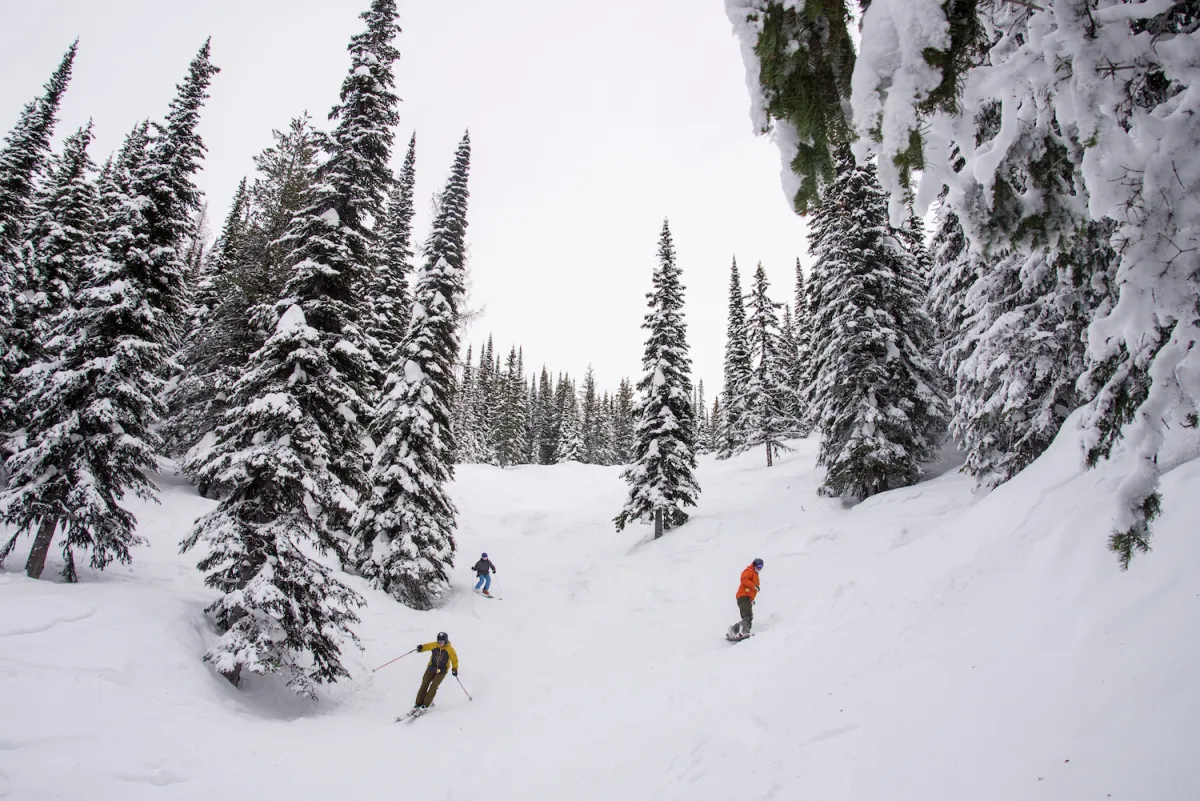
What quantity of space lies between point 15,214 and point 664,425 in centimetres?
2360

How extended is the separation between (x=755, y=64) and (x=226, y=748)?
10.0m

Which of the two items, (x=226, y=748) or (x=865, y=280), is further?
(x=865, y=280)

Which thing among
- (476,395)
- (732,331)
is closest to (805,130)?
(732,331)

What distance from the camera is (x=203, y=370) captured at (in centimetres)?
2094

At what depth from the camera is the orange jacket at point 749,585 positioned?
38.8ft

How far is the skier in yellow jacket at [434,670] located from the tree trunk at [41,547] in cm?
782

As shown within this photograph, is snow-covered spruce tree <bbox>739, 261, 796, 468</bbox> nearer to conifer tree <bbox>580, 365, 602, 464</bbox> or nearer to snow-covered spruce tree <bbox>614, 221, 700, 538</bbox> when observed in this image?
snow-covered spruce tree <bbox>614, 221, 700, 538</bbox>

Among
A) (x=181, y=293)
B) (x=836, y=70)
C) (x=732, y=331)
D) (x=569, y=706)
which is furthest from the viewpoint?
(x=732, y=331)

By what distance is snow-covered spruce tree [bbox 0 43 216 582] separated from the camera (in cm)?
1055

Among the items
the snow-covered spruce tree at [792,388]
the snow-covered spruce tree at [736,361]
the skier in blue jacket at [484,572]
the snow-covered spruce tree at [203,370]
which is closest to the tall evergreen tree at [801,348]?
the snow-covered spruce tree at [792,388]

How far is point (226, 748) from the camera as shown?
723cm

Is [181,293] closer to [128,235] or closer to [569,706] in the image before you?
[128,235]

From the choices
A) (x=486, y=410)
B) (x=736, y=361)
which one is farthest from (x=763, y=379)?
(x=486, y=410)

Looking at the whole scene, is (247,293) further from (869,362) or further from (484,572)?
(869,362)
